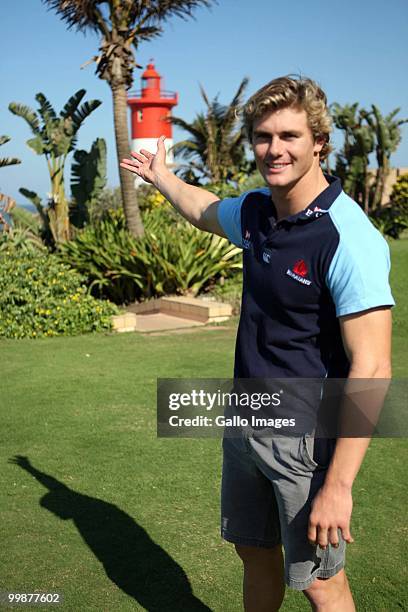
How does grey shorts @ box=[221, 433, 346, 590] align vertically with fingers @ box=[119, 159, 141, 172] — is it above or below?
below

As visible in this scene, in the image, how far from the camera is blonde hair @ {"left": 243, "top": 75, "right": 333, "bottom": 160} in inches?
92.6

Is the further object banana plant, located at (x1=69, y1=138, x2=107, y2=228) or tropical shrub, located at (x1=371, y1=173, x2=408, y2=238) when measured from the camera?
tropical shrub, located at (x1=371, y1=173, x2=408, y2=238)

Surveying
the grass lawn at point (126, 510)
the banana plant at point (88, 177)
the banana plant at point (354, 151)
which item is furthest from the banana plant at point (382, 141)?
the grass lawn at point (126, 510)

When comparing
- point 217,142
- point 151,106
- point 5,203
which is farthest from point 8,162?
point 151,106

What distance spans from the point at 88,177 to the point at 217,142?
380 inches

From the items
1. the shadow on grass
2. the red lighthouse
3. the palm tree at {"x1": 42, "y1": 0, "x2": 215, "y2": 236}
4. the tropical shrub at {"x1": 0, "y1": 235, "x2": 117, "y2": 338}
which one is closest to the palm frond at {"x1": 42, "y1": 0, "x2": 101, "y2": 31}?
the palm tree at {"x1": 42, "y1": 0, "x2": 215, "y2": 236}

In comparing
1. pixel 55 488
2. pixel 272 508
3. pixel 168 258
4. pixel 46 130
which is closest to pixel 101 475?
pixel 55 488

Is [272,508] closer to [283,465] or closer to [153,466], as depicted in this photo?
[283,465]

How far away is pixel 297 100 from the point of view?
7.72 feet

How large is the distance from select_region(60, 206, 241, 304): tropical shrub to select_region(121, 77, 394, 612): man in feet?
34.1

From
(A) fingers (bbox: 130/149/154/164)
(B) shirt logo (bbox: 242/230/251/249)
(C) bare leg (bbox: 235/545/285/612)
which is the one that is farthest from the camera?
(A) fingers (bbox: 130/149/154/164)

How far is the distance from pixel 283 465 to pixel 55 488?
2.73 m

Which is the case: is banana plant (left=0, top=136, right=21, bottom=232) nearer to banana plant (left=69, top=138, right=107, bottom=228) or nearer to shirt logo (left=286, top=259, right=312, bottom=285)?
banana plant (left=69, top=138, right=107, bottom=228)

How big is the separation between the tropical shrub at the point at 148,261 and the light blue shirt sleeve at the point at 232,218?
10.0 metres
